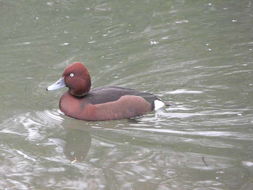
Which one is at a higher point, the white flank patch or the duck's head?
the duck's head

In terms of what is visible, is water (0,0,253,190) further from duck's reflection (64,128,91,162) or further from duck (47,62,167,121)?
duck (47,62,167,121)

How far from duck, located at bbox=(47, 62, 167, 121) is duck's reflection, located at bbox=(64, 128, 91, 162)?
0.36 m

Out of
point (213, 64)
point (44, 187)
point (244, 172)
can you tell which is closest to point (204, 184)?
point (244, 172)

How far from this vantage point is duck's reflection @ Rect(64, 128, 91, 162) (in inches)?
277

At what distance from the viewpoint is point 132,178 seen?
6164 mm

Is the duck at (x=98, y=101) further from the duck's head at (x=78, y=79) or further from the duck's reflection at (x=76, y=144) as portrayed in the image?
the duck's reflection at (x=76, y=144)

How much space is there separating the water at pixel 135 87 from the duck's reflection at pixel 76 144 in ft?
0.04

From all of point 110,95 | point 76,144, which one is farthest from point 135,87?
point 76,144

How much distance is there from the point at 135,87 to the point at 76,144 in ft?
7.04

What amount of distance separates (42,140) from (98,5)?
7096mm

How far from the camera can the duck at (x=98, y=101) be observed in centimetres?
810

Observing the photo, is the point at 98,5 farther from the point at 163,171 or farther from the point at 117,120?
the point at 163,171

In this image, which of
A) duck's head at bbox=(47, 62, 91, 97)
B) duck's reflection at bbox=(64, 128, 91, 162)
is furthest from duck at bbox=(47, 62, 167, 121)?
duck's reflection at bbox=(64, 128, 91, 162)

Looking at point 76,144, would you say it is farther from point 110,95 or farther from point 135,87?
point 135,87
